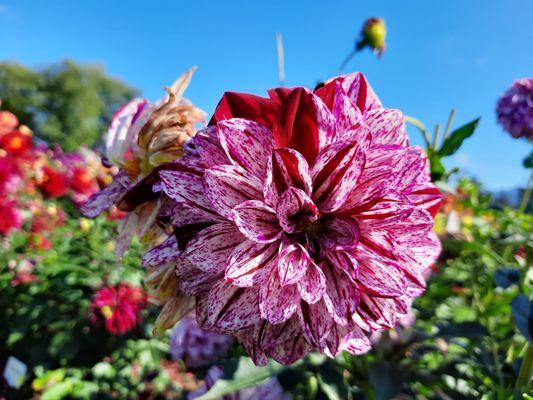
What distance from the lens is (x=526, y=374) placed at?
53 cm

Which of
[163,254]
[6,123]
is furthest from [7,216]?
[163,254]

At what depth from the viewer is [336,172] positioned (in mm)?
349

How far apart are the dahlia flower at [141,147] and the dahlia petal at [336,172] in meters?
0.15

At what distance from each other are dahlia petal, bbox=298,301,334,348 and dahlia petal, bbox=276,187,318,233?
7 centimetres

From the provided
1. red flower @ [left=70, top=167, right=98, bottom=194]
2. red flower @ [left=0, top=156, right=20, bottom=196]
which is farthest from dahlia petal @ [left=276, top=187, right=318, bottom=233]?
red flower @ [left=70, top=167, right=98, bottom=194]

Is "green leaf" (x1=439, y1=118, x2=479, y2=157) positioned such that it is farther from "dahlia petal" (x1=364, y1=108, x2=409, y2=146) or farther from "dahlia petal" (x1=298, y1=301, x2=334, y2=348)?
"dahlia petal" (x1=298, y1=301, x2=334, y2=348)

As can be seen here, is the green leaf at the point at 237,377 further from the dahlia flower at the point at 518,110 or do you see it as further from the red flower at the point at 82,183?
the red flower at the point at 82,183

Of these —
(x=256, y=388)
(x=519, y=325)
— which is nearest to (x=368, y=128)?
(x=519, y=325)

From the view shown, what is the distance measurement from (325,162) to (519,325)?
1.17 feet

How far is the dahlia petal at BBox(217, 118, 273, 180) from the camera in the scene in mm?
337

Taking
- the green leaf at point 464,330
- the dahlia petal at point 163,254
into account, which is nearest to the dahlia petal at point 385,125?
the dahlia petal at point 163,254

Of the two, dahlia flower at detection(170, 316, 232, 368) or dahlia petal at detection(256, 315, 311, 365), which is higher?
dahlia petal at detection(256, 315, 311, 365)

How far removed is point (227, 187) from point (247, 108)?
8cm

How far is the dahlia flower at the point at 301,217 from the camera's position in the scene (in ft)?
1.12
